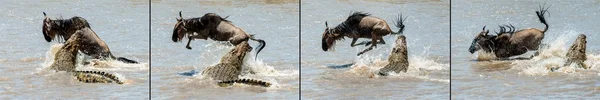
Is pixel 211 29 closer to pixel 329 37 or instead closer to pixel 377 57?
pixel 329 37

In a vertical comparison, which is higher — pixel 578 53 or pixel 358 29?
pixel 358 29

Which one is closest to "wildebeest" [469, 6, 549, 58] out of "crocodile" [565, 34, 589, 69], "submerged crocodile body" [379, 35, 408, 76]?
"crocodile" [565, 34, 589, 69]

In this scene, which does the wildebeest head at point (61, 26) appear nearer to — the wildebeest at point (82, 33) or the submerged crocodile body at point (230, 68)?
the wildebeest at point (82, 33)

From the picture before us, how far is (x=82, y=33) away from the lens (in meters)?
9.80

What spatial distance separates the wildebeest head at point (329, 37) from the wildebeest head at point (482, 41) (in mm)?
634

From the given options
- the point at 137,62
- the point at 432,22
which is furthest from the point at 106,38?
the point at 432,22

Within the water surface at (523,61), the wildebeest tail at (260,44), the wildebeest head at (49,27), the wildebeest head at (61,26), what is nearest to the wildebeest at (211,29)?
the wildebeest tail at (260,44)

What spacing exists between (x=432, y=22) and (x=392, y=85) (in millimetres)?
355

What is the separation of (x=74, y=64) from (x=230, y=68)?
0.75 metres

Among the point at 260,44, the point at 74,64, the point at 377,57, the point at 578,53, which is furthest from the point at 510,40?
the point at 74,64

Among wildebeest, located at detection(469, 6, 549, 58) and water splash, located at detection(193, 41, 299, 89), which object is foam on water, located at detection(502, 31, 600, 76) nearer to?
wildebeest, located at detection(469, 6, 549, 58)

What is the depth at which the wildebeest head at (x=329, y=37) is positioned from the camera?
31.7ft

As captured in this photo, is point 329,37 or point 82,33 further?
point 82,33

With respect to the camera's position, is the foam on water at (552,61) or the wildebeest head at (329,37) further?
the foam on water at (552,61)
